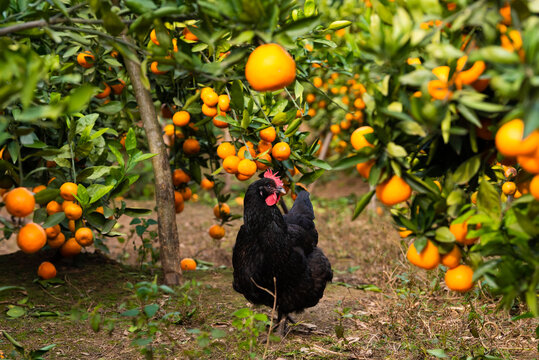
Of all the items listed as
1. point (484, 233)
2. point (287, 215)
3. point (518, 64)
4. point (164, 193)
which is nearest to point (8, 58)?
point (518, 64)

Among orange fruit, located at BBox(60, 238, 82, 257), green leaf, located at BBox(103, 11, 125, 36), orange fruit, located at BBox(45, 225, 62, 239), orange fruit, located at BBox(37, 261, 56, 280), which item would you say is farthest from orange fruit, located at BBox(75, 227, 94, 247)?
green leaf, located at BBox(103, 11, 125, 36)

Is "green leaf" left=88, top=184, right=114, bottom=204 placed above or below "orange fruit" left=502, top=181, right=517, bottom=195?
above

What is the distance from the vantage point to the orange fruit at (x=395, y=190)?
5.03 ft

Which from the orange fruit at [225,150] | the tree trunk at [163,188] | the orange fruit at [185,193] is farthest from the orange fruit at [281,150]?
the orange fruit at [185,193]

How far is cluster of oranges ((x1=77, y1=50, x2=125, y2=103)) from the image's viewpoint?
3135mm

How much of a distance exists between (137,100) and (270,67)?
2162mm

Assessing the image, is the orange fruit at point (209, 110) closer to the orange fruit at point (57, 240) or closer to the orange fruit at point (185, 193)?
the orange fruit at point (57, 240)

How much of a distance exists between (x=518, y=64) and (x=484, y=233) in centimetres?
55

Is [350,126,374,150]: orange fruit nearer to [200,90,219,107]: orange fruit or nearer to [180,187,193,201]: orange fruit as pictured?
[200,90,219,107]: orange fruit

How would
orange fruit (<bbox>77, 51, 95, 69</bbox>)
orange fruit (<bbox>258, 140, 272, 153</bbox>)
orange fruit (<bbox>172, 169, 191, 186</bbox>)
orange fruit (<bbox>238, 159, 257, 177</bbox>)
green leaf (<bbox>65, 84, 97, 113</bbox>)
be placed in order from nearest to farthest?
1. green leaf (<bbox>65, 84, 97, 113</bbox>)
2. orange fruit (<bbox>238, 159, 257, 177</bbox>)
3. orange fruit (<bbox>258, 140, 272, 153</bbox>)
4. orange fruit (<bbox>77, 51, 95, 69</bbox>)
5. orange fruit (<bbox>172, 169, 191, 186</bbox>)

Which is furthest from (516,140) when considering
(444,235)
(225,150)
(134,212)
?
(134,212)

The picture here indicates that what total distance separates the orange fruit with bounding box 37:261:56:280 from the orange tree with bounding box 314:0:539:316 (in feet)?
8.33

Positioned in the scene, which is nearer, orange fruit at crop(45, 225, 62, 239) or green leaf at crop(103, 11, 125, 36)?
green leaf at crop(103, 11, 125, 36)

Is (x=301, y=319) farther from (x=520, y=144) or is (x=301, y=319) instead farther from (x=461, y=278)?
(x=520, y=144)
